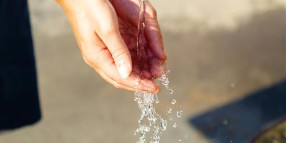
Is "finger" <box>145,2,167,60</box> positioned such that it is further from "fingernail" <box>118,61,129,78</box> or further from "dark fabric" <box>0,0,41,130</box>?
"dark fabric" <box>0,0,41,130</box>

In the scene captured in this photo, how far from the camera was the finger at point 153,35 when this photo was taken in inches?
51.1

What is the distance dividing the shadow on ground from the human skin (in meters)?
0.64

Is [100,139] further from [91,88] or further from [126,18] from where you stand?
[126,18]

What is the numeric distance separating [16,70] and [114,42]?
97 centimetres

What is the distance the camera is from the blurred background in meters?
1.83

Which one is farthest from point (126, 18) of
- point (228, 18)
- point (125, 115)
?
point (228, 18)

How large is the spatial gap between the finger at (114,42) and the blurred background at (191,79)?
746 millimetres

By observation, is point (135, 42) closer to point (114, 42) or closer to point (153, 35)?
point (153, 35)

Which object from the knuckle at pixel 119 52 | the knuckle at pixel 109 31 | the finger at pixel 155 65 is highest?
the knuckle at pixel 109 31

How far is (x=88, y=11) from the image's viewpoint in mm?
1170

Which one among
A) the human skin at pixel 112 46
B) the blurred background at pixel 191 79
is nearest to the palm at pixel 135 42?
the human skin at pixel 112 46

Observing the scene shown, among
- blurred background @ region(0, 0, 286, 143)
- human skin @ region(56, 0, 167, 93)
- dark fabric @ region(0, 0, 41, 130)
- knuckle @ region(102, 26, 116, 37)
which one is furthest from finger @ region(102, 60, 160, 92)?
dark fabric @ region(0, 0, 41, 130)

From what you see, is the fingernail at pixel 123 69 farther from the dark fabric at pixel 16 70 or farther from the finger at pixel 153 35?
the dark fabric at pixel 16 70

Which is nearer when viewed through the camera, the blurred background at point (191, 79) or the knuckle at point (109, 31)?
the knuckle at point (109, 31)
